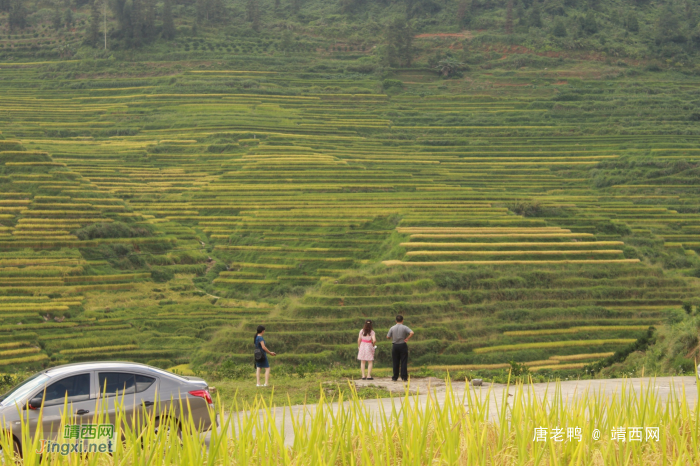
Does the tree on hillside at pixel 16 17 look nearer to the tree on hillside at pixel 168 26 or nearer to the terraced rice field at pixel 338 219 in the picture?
the terraced rice field at pixel 338 219

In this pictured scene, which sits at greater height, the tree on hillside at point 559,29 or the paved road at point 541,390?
the tree on hillside at point 559,29

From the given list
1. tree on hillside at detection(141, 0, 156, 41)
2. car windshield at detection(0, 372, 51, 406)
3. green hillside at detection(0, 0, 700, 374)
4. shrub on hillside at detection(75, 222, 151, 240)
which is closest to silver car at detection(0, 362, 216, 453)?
car windshield at detection(0, 372, 51, 406)

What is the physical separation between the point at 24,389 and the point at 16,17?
256 ft

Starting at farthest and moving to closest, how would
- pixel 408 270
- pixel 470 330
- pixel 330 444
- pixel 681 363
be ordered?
pixel 408 270, pixel 470 330, pixel 681 363, pixel 330 444

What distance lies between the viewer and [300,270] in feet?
103

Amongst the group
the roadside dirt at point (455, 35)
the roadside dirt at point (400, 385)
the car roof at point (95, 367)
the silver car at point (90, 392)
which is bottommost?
the roadside dirt at point (400, 385)

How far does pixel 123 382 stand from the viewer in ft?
25.6

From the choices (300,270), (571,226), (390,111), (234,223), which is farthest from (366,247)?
(390,111)

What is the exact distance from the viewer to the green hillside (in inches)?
971

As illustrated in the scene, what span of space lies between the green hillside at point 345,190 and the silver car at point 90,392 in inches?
444

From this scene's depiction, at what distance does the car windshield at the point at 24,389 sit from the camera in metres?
7.43

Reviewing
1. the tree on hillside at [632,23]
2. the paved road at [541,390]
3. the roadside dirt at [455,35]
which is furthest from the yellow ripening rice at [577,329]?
the tree on hillside at [632,23]

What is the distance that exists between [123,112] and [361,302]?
37.6 m

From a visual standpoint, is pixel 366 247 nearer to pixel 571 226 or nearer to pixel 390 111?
pixel 571 226
